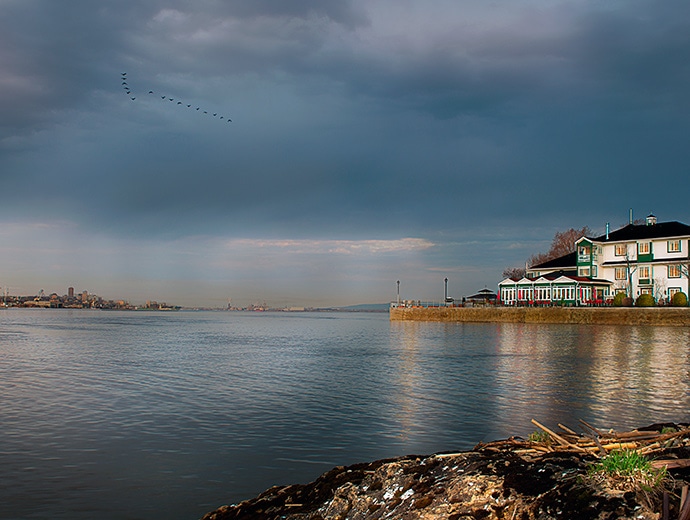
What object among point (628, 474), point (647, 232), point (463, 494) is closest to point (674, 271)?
point (647, 232)

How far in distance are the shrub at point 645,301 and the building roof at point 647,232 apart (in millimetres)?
8946

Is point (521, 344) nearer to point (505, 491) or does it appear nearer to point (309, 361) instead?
point (309, 361)

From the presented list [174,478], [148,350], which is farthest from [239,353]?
[174,478]

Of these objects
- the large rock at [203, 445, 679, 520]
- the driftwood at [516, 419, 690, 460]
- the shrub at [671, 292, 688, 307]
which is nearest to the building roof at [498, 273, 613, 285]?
the shrub at [671, 292, 688, 307]

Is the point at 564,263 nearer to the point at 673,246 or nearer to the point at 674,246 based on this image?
the point at 673,246

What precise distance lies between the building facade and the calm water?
46.2 meters

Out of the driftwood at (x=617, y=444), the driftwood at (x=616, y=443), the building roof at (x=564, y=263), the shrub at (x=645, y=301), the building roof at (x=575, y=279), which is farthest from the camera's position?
the building roof at (x=564, y=263)

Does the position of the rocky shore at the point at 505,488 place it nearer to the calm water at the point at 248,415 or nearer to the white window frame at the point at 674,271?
the calm water at the point at 248,415

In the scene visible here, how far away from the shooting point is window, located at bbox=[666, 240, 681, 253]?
69062mm

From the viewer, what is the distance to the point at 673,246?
228 ft

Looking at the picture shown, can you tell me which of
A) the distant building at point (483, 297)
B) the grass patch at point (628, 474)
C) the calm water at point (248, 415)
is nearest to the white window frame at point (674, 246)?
the distant building at point (483, 297)

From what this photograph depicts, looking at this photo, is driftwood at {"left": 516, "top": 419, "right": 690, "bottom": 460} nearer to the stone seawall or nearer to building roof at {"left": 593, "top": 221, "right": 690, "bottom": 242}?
the stone seawall

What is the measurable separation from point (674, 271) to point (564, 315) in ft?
46.1

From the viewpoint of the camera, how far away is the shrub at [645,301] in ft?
216
